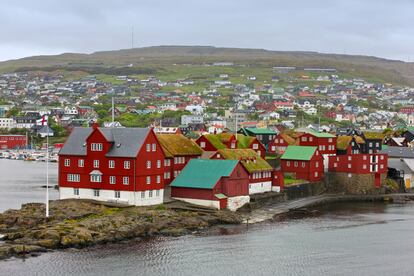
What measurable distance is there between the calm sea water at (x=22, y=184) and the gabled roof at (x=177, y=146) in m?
11.1

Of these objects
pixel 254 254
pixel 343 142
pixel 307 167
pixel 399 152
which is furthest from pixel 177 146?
pixel 399 152

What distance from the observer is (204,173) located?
52.4m

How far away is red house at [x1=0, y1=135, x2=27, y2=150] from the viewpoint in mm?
146500

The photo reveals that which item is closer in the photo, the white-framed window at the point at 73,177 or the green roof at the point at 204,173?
the green roof at the point at 204,173

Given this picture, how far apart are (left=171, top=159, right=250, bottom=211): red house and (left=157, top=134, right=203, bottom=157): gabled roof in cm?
385

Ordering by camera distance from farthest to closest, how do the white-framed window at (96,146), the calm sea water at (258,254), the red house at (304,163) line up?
the red house at (304,163), the white-framed window at (96,146), the calm sea water at (258,254)

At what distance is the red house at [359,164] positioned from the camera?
68.1 metres

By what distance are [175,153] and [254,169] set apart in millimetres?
6468

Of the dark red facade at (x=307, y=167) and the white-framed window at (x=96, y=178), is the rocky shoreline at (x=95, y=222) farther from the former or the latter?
the dark red facade at (x=307, y=167)

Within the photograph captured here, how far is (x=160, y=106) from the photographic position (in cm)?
19112

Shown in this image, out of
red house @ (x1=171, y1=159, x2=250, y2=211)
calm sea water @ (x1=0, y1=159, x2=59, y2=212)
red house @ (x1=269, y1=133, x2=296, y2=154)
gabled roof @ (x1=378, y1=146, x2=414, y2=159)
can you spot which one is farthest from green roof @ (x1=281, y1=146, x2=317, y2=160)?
calm sea water @ (x1=0, y1=159, x2=59, y2=212)

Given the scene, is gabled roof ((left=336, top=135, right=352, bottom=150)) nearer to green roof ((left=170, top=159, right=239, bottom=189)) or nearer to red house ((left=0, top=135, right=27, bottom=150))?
green roof ((left=170, top=159, right=239, bottom=189))

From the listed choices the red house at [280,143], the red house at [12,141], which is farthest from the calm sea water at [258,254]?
the red house at [12,141]

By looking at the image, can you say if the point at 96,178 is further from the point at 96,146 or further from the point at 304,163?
the point at 304,163
